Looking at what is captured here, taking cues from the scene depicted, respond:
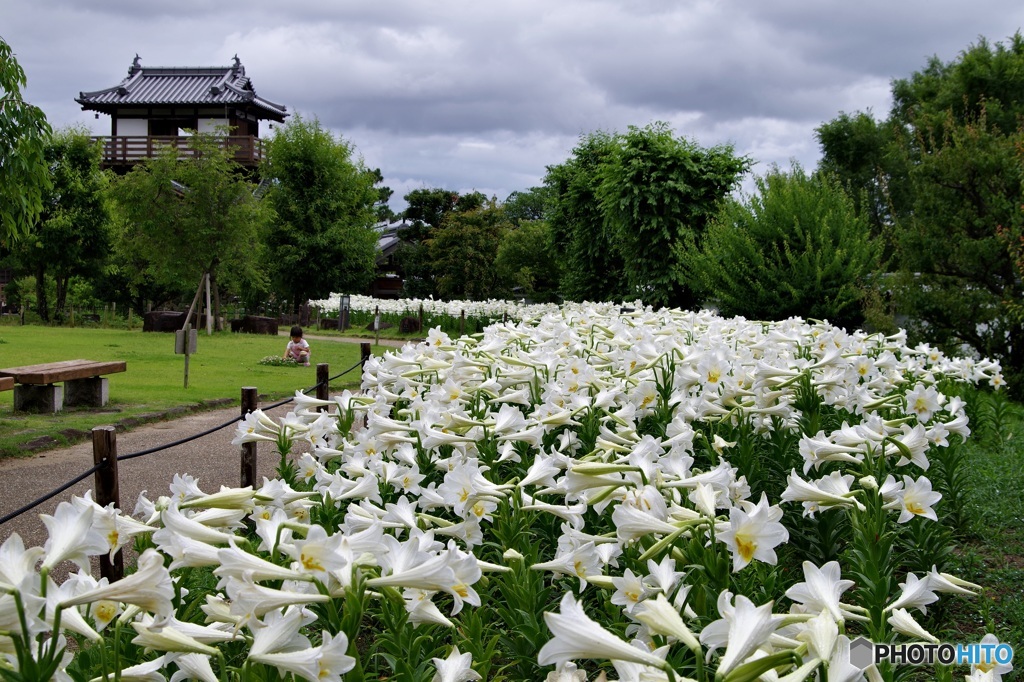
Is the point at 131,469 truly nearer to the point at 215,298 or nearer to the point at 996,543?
the point at 996,543

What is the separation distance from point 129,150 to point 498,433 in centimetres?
3771

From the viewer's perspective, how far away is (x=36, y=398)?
9.26 meters

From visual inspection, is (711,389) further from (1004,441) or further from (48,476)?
(48,476)

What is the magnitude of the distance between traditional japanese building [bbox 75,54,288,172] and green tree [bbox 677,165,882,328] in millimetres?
27401

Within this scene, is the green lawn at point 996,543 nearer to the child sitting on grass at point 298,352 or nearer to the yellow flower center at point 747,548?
the yellow flower center at point 747,548

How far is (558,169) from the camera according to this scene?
22188 millimetres

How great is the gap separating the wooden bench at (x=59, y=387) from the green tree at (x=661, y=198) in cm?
957

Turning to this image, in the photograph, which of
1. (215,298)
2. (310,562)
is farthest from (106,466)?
(215,298)

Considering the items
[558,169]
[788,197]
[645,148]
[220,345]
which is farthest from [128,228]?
[788,197]

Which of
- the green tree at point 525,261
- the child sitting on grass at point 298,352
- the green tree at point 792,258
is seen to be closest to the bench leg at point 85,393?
the child sitting on grass at point 298,352

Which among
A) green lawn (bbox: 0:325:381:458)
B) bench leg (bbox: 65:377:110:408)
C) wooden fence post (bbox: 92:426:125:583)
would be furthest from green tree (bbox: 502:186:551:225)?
wooden fence post (bbox: 92:426:125:583)

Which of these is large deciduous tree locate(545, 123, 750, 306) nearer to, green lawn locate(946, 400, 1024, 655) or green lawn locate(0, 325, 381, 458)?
green lawn locate(0, 325, 381, 458)

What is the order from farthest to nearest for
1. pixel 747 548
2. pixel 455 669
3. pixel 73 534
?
pixel 747 548, pixel 455 669, pixel 73 534

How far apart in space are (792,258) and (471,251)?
22517 mm
